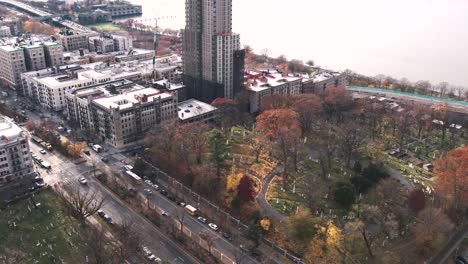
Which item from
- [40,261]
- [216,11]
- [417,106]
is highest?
[216,11]

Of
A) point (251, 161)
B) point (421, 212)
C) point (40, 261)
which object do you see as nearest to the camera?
point (40, 261)

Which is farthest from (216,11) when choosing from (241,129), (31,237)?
(31,237)

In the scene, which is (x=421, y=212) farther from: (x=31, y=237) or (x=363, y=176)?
(x=31, y=237)

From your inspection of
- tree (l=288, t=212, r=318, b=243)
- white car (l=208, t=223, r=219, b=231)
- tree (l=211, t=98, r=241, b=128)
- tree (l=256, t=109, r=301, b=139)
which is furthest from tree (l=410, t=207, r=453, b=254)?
tree (l=211, t=98, r=241, b=128)

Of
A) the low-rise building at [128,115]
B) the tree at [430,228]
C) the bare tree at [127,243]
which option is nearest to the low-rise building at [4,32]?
the low-rise building at [128,115]

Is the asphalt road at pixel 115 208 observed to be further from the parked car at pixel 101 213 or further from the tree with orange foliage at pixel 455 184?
the tree with orange foliage at pixel 455 184

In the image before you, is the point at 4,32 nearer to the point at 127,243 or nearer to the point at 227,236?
the point at 127,243

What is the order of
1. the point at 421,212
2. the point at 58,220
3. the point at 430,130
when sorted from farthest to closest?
the point at 430,130 < the point at 58,220 < the point at 421,212

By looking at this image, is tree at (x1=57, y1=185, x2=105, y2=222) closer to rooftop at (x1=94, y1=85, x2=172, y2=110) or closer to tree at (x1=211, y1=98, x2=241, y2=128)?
rooftop at (x1=94, y1=85, x2=172, y2=110)
